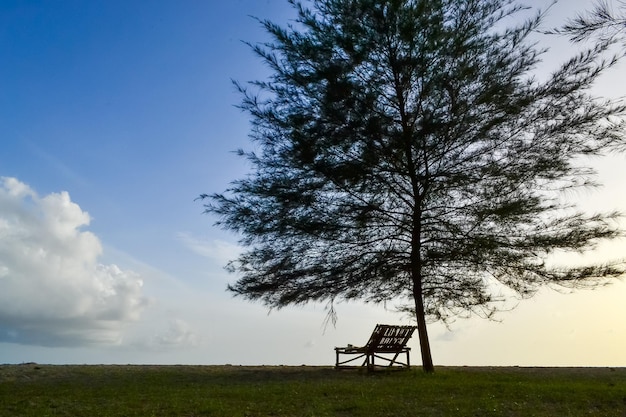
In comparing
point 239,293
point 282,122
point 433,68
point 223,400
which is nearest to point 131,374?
point 239,293

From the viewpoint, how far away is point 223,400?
1122 cm

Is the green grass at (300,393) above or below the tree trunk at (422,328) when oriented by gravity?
below

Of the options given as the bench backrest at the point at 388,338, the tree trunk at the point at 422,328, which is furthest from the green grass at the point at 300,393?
the bench backrest at the point at 388,338

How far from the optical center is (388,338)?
1708 centimetres

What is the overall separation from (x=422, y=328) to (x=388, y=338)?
3.47ft

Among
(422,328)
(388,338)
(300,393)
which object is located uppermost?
(422,328)

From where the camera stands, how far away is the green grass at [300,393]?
1032cm

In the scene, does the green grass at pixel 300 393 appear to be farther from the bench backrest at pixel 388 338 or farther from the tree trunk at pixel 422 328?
the bench backrest at pixel 388 338

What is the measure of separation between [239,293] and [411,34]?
938 cm

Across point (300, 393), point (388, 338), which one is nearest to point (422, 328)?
point (388, 338)

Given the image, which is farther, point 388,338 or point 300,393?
point 388,338

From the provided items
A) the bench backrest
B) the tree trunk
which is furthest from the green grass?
the bench backrest

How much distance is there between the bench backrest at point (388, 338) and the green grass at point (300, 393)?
2.43 ft

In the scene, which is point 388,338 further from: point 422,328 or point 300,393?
point 300,393
